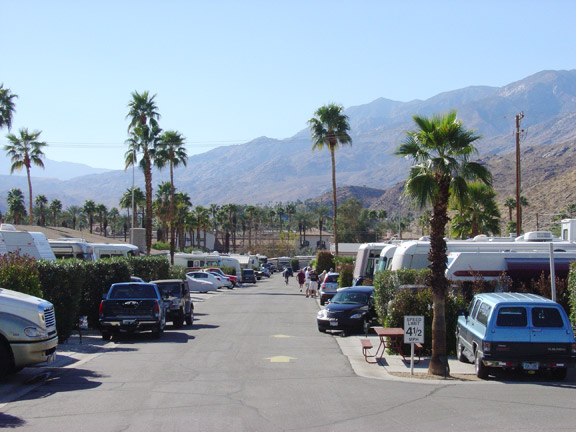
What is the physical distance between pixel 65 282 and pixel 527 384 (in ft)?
40.3

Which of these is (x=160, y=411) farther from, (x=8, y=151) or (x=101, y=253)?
(x=8, y=151)

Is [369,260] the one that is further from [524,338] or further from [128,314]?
[524,338]

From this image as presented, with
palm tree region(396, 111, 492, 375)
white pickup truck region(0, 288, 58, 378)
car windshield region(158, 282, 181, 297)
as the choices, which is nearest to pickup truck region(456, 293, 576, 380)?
palm tree region(396, 111, 492, 375)

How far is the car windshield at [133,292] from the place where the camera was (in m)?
20.6

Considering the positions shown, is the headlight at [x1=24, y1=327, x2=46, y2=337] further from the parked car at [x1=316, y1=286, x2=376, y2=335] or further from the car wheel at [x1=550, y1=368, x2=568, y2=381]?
the parked car at [x1=316, y1=286, x2=376, y2=335]

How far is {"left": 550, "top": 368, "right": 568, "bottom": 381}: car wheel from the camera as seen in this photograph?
13281 millimetres

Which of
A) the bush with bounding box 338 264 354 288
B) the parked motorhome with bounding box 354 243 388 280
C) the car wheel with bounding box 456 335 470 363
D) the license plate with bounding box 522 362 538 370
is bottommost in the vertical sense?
the car wheel with bounding box 456 335 470 363

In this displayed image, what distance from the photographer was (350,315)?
22031 millimetres

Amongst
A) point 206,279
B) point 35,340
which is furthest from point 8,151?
point 35,340

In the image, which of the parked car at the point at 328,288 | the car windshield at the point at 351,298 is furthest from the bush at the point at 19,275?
the parked car at the point at 328,288

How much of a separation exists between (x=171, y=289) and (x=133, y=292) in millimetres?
4091

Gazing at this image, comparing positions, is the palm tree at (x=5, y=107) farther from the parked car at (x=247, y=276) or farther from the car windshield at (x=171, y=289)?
the parked car at (x=247, y=276)

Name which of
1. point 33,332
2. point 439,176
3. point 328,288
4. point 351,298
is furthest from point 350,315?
point 328,288

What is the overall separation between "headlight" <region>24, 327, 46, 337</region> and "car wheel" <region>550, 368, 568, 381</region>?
10.1 m
